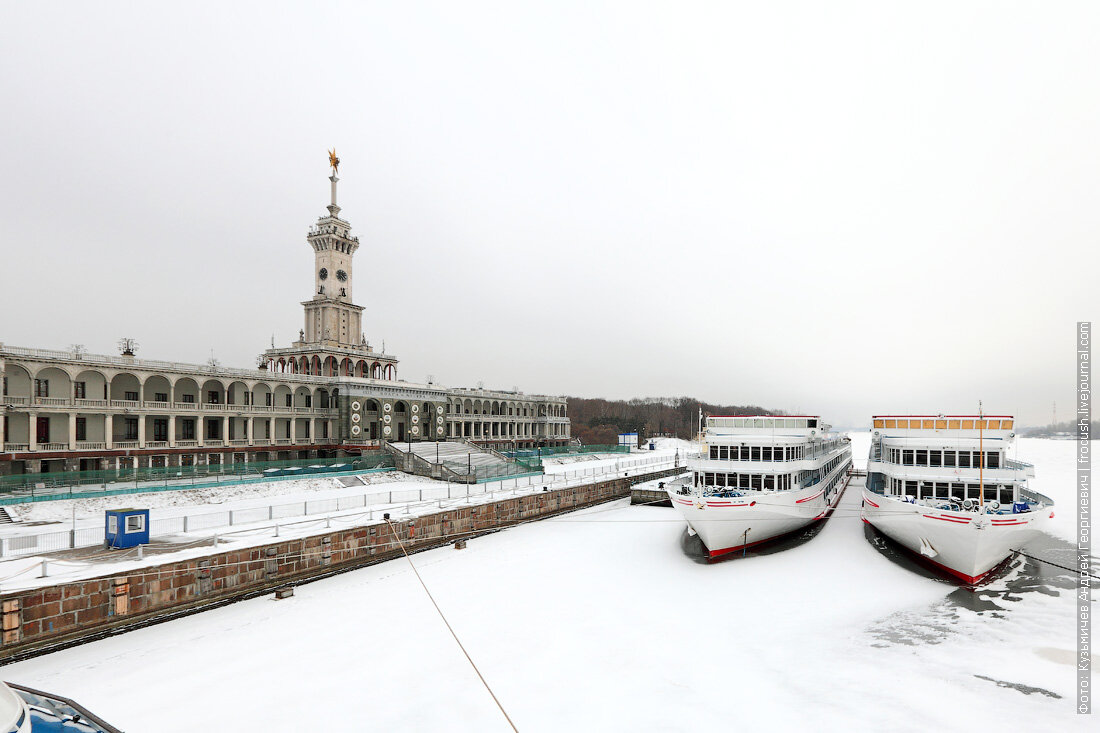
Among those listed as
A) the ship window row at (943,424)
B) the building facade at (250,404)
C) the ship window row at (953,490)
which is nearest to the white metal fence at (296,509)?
the building facade at (250,404)

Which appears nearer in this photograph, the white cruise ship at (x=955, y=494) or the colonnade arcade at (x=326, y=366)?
the white cruise ship at (x=955, y=494)

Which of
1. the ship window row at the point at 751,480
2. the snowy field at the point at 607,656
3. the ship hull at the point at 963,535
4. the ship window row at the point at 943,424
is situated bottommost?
the snowy field at the point at 607,656

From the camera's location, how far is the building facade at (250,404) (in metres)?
43.5

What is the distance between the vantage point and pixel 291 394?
62438 mm

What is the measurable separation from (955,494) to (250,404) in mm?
62850

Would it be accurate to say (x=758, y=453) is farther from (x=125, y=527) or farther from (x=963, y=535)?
(x=125, y=527)

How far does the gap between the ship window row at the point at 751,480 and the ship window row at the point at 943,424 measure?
7.65 m

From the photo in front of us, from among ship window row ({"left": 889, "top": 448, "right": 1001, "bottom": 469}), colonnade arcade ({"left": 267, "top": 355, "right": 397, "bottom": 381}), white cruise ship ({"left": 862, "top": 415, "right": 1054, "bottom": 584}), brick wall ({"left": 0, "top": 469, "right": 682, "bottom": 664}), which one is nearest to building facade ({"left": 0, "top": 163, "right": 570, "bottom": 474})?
colonnade arcade ({"left": 267, "top": 355, "right": 397, "bottom": 381})

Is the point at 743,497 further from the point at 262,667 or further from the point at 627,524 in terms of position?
the point at 262,667

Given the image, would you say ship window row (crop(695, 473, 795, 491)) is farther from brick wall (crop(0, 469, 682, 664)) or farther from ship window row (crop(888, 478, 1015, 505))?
brick wall (crop(0, 469, 682, 664))

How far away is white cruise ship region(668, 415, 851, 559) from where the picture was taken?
3066 cm

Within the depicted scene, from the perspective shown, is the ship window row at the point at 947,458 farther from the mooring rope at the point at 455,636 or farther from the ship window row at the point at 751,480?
the mooring rope at the point at 455,636

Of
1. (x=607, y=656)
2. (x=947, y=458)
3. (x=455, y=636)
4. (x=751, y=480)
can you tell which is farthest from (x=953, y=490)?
(x=455, y=636)

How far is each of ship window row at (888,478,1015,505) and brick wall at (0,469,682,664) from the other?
2832 centimetres
